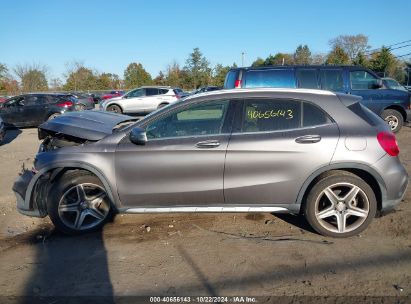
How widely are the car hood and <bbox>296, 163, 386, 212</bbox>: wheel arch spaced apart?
2.36 m

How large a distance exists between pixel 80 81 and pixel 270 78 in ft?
189

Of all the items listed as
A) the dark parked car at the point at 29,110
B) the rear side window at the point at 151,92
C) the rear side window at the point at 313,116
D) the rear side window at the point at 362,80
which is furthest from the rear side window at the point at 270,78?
the rear side window at the point at 151,92

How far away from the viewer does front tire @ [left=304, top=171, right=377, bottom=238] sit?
3.88 metres

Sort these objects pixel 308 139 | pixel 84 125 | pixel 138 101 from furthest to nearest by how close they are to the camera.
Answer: pixel 138 101 < pixel 84 125 < pixel 308 139

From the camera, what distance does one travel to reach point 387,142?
12.7 ft

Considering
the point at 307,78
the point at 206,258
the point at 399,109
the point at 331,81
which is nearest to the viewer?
the point at 206,258

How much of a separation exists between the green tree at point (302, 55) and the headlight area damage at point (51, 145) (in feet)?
244

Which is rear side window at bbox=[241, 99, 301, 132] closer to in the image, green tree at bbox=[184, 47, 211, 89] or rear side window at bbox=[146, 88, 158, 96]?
rear side window at bbox=[146, 88, 158, 96]

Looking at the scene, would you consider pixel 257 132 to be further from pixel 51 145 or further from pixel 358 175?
pixel 51 145

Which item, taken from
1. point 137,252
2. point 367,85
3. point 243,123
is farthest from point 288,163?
point 367,85

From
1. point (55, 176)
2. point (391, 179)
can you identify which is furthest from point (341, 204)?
point (55, 176)

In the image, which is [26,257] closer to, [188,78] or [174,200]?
[174,200]

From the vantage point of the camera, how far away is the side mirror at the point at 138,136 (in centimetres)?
388

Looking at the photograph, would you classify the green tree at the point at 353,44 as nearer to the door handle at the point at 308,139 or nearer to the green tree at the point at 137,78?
the green tree at the point at 137,78
